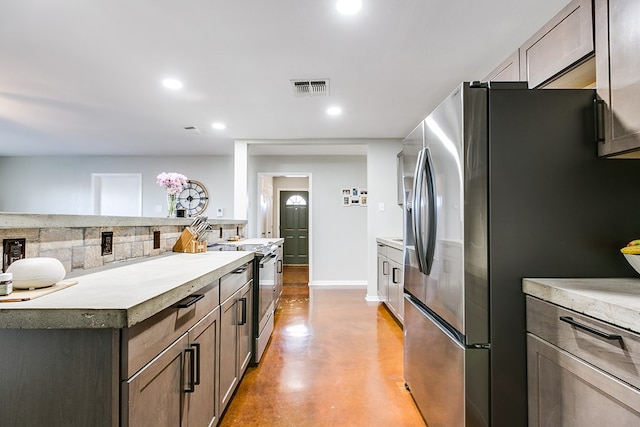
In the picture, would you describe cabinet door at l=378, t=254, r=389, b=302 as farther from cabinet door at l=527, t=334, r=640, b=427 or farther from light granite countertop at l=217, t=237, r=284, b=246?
cabinet door at l=527, t=334, r=640, b=427

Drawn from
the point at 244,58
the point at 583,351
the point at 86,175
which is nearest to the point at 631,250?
the point at 583,351

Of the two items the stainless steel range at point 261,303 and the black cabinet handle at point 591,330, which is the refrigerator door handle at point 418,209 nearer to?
the black cabinet handle at point 591,330

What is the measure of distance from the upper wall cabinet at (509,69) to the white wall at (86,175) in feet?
16.1

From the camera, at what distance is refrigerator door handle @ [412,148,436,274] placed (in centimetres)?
160

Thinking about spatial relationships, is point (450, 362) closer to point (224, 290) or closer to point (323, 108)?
point (224, 290)

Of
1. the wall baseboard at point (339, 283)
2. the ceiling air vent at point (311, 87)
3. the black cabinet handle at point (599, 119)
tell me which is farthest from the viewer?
the wall baseboard at point (339, 283)

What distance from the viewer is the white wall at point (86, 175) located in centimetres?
614

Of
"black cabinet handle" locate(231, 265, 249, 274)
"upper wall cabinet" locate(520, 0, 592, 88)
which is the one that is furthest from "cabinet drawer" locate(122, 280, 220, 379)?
"upper wall cabinet" locate(520, 0, 592, 88)

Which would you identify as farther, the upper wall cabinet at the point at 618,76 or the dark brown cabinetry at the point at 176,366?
the upper wall cabinet at the point at 618,76

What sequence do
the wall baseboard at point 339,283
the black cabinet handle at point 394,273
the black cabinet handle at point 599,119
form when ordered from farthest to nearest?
the wall baseboard at point 339,283, the black cabinet handle at point 394,273, the black cabinet handle at point 599,119

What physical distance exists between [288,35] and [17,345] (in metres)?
2.05

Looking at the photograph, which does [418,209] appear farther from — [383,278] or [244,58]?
[383,278]

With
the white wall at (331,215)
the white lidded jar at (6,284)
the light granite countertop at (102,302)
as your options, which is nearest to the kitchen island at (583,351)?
the light granite countertop at (102,302)

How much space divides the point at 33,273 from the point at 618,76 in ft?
7.03
